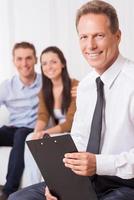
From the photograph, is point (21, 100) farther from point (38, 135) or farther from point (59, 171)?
point (59, 171)

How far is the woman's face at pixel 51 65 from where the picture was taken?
2.85 metres

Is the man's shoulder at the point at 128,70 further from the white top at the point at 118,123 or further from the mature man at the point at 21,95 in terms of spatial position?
the mature man at the point at 21,95

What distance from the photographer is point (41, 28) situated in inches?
146

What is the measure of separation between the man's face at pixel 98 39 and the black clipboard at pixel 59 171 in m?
0.34

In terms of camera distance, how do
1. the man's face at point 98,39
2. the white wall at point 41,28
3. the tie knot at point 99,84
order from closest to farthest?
the man's face at point 98,39 < the tie knot at point 99,84 < the white wall at point 41,28

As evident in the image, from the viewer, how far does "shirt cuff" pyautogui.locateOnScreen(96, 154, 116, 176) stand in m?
1.31

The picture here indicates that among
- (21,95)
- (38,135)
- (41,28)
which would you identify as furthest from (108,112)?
(41,28)

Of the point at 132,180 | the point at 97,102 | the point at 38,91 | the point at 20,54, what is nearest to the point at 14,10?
the point at 20,54

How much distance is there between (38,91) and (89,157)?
1797mm

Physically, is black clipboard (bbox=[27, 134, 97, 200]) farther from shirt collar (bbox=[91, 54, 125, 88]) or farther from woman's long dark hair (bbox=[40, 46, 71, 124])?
woman's long dark hair (bbox=[40, 46, 71, 124])

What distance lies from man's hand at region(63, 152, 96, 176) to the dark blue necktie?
15 centimetres

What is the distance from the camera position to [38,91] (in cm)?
305

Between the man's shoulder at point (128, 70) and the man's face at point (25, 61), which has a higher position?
the man's shoulder at point (128, 70)

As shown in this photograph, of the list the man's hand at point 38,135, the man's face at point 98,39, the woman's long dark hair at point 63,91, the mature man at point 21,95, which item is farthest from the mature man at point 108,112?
the mature man at point 21,95
